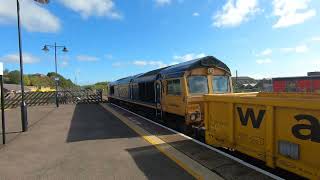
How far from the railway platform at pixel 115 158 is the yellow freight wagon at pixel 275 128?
56cm

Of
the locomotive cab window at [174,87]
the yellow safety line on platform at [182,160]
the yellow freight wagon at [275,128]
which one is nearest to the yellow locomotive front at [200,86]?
the locomotive cab window at [174,87]

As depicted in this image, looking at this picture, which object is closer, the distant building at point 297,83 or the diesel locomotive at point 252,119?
the diesel locomotive at point 252,119

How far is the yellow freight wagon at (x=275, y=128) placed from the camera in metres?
5.52

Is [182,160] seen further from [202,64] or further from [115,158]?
[202,64]

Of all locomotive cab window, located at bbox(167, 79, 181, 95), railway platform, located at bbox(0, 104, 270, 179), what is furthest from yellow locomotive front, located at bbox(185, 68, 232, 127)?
railway platform, located at bbox(0, 104, 270, 179)

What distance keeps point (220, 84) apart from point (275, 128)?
8.18 m

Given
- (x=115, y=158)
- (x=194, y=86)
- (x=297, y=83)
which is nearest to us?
(x=115, y=158)

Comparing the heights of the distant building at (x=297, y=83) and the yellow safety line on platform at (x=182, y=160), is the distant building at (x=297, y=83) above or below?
above

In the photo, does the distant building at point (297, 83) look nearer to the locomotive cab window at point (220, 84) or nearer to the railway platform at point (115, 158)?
the locomotive cab window at point (220, 84)

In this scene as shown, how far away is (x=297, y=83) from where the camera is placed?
4222cm

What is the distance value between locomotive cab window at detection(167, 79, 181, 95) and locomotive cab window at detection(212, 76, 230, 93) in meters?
1.45

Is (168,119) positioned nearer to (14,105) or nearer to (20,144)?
(20,144)

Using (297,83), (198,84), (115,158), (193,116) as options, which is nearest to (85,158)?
(115,158)

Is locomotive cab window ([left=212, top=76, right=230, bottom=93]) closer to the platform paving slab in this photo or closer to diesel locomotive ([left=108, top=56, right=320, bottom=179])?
diesel locomotive ([left=108, top=56, right=320, bottom=179])
